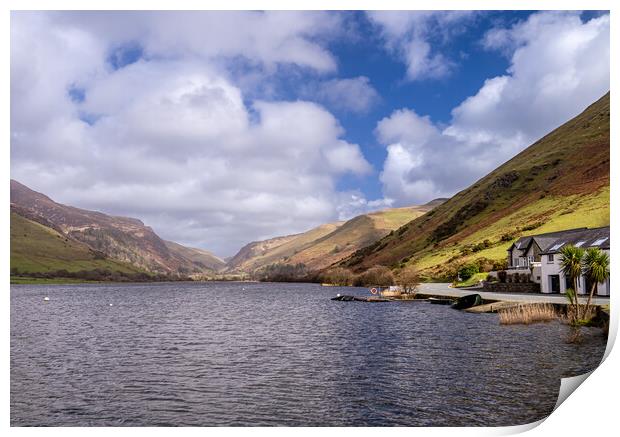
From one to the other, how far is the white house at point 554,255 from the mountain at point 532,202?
11.4 m

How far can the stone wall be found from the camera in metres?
72.8

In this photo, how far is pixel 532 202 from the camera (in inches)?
5394

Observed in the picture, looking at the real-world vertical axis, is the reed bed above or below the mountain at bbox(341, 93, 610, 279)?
below

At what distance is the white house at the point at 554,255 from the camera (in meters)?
54.4

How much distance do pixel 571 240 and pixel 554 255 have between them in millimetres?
2882

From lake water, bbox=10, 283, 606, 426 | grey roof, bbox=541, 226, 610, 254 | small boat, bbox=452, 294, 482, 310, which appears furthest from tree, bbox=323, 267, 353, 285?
lake water, bbox=10, 283, 606, 426

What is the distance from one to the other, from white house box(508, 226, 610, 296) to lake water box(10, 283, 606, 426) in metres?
14.3

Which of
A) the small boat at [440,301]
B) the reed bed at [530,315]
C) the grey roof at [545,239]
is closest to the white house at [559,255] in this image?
the grey roof at [545,239]

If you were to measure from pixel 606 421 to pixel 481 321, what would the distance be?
1174 inches

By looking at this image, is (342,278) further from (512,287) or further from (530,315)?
(530,315)

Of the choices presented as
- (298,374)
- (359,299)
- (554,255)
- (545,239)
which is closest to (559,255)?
(554,255)

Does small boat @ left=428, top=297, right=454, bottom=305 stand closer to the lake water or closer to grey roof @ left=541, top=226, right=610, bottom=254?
grey roof @ left=541, top=226, right=610, bottom=254
